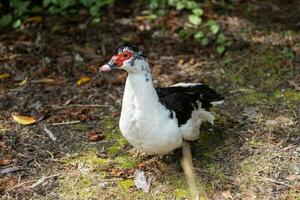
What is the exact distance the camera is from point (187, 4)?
6.26 m

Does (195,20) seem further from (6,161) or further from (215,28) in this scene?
(6,161)

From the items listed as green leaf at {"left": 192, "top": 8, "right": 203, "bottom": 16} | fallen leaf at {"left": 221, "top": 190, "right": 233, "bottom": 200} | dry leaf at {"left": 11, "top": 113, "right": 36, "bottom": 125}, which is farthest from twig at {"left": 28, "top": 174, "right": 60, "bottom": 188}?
green leaf at {"left": 192, "top": 8, "right": 203, "bottom": 16}

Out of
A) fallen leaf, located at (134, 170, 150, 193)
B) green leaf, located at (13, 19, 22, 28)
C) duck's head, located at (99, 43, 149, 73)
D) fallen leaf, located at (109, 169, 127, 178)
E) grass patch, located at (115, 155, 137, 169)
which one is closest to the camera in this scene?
duck's head, located at (99, 43, 149, 73)

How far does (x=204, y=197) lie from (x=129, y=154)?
31.3 inches

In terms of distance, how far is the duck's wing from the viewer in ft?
13.4

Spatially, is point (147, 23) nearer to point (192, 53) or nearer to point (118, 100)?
point (192, 53)

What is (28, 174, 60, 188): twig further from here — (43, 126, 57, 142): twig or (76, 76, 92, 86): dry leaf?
(76, 76, 92, 86): dry leaf

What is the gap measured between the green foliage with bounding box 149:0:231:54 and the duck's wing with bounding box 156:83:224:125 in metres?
1.42

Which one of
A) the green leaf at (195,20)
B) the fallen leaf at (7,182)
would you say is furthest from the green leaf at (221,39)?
the fallen leaf at (7,182)

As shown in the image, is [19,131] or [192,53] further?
[192,53]

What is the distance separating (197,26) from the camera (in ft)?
20.3

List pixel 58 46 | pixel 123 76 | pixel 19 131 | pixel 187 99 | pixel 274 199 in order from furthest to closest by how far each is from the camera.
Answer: pixel 58 46 → pixel 123 76 → pixel 19 131 → pixel 187 99 → pixel 274 199

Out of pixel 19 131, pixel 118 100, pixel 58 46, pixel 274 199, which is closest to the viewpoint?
pixel 274 199

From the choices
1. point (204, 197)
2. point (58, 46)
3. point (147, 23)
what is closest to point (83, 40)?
point (58, 46)
